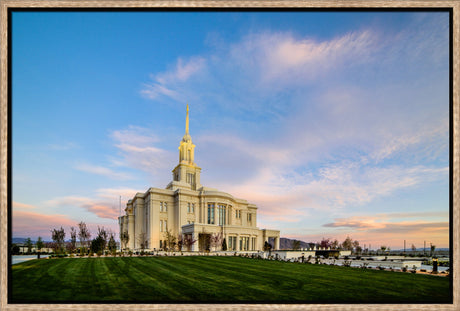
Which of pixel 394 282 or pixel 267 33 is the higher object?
pixel 267 33

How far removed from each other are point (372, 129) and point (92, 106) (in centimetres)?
1227

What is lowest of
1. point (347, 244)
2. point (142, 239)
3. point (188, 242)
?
point (347, 244)

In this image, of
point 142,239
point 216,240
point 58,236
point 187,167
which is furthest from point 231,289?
point 187,167

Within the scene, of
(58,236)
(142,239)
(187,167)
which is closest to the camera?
(58,236)

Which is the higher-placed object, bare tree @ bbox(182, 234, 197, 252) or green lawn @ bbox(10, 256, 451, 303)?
green lawn @ bbox(10, 256, 451, 303)

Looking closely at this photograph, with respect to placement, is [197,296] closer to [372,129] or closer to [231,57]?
[372,129]

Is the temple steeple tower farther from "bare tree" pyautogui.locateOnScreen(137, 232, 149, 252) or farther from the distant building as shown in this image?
"bare tree" pyautogui.locateOnScreen(137, 232, 149, 252)

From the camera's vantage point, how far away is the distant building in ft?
138

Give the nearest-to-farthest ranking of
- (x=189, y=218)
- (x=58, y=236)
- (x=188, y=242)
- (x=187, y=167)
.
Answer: (x=58, y=236) < (x=188, y=242) < (x=189, y=218) < (x=187, y=167)

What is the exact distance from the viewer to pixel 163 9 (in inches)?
313

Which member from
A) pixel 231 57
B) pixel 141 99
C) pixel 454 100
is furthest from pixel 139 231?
pixel 454 100

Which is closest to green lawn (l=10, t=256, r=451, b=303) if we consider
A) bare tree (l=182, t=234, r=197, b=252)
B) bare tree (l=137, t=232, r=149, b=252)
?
bare tree (l=182, t=234, r=197, b=252)

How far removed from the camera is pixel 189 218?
45875 mm

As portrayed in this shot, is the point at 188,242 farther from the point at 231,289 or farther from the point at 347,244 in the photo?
the point at 347,244
